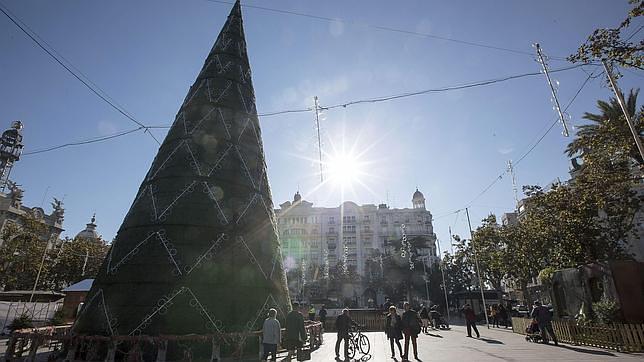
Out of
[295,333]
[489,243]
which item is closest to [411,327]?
[295,333]

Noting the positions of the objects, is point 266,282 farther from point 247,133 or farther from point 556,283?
point 556,283

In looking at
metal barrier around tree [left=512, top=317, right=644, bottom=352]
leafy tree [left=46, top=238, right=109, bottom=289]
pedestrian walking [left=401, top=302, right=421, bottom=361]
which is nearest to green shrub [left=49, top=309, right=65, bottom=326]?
leafy tree [left=46, top=238, right=109, bottom=289]

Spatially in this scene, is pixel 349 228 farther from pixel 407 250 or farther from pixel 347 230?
pixel 407 250

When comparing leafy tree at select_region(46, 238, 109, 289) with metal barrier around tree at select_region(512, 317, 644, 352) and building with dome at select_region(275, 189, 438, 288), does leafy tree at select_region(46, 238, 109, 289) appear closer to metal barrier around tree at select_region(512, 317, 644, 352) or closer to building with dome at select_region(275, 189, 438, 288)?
A: building with dome at select_region(275, 189, 438, 288)

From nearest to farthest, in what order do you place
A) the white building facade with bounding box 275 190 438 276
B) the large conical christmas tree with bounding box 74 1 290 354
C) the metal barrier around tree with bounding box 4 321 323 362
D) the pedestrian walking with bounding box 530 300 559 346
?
the metal barrier around tree with bounding box 4 321 323 362 → the large conical christmas tree with bounding box 74 1 290 354 → the pedestrian walking with bounding box 530 300 559 346 → the white building facade with bounding box 275 190 438 276

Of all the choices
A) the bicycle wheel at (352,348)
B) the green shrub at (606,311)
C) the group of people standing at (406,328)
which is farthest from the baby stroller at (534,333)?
the bicycle wheel at (352,348)

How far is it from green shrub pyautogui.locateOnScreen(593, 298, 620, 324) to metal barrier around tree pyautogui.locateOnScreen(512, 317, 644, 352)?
0.44 metres

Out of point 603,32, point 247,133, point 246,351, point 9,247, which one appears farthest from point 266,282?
point 9,247

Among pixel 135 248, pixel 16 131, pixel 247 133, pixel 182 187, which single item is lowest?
pixel 135 248

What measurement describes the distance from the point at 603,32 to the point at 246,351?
602 inches

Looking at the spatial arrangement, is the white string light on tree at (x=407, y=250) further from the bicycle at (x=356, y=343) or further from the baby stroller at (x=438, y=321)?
the bicycle at (x=356, y=343)

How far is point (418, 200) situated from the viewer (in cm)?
8688

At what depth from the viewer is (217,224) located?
1058 cm

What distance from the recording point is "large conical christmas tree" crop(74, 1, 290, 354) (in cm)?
916
